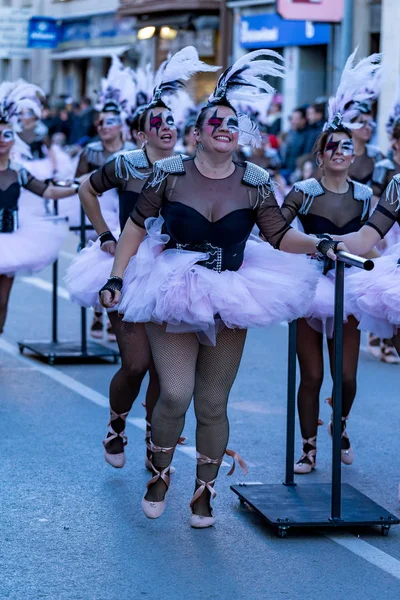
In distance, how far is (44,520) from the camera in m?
6.59

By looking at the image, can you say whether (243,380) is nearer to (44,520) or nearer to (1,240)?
(1,240)

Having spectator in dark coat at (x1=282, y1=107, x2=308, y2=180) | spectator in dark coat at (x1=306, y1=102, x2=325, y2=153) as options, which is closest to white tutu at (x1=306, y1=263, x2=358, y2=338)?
spectator in dark coat at (x1=306, y1=102, x2=325, y2=153)

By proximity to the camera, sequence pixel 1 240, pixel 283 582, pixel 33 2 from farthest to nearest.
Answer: pixel 33 2 → pixel 1 240 → pixel 283 582

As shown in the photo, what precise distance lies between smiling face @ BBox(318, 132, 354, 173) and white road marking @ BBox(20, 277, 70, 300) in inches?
300

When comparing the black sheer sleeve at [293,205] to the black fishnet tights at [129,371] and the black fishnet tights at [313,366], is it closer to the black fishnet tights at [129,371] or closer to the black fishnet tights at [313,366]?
the black fishnet tights at [313,366]

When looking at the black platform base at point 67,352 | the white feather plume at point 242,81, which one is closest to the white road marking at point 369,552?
the white feather plume at point 242,81

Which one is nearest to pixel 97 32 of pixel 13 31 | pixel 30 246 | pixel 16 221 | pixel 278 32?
pixel 13 31

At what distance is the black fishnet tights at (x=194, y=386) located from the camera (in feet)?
20.7

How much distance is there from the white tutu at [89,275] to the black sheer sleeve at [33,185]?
7.79 ft

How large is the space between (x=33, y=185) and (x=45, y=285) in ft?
18.9

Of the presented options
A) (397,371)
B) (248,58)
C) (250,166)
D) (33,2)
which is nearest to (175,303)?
(250,166)

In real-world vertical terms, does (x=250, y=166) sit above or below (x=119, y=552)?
above

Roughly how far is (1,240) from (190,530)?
462cm

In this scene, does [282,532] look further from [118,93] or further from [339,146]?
[118,93]
